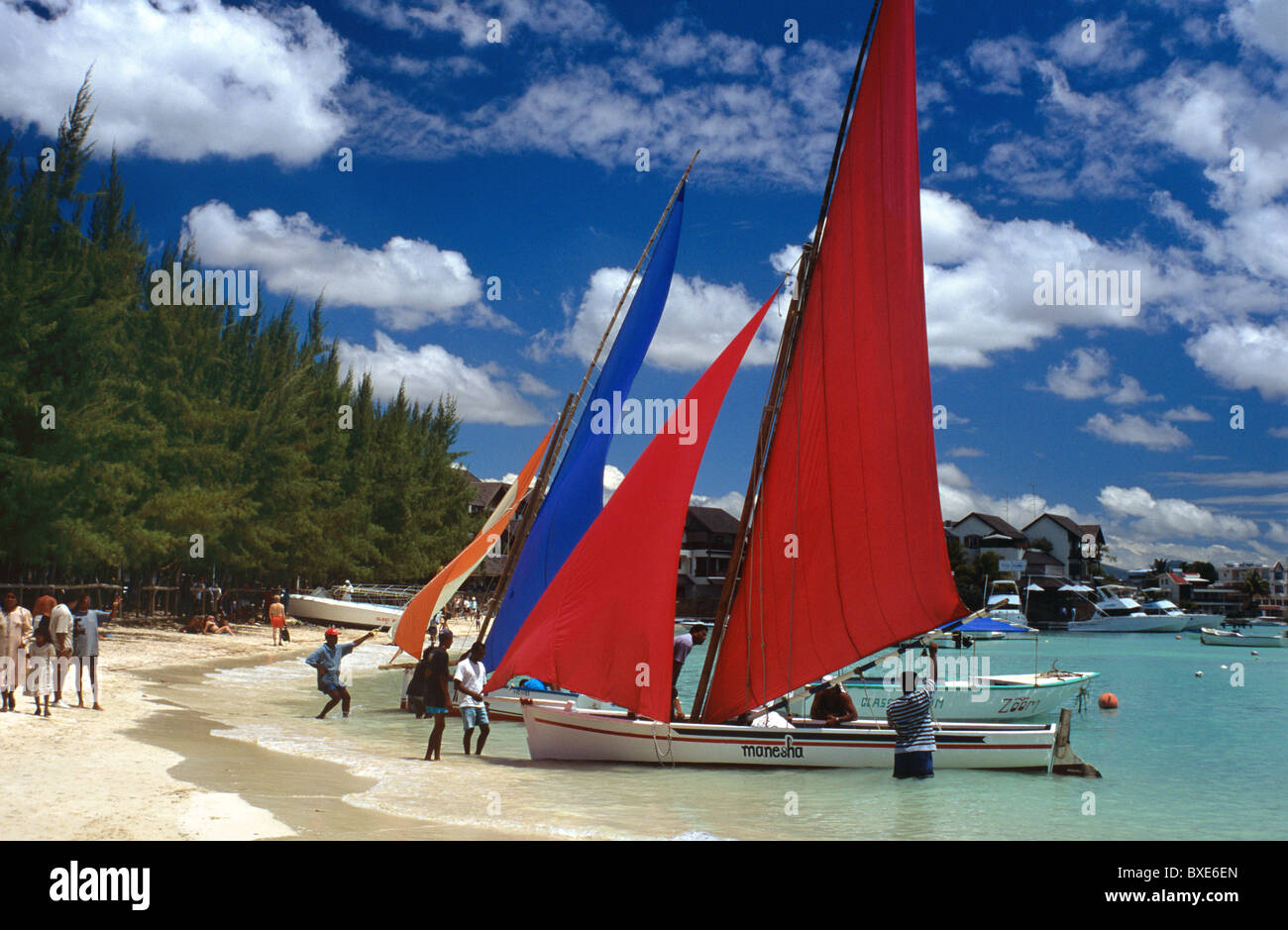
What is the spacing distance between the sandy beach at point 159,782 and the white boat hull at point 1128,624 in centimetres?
10520

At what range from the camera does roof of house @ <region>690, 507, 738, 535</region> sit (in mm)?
105875

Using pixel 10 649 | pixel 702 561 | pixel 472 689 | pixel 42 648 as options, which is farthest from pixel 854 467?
pixel 702 561

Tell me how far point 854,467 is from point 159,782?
1036 centimetres

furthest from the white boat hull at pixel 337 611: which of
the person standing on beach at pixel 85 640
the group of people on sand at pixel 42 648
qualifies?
the group of people on sand at pixel 42 648

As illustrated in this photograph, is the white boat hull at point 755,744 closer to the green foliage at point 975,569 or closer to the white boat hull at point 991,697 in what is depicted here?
the white boat hull at point 991,697

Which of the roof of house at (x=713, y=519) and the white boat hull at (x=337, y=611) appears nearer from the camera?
the white boat hull at (x=337, y=611)

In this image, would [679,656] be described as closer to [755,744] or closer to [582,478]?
[755,744]

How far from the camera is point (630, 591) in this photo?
15.4 meters

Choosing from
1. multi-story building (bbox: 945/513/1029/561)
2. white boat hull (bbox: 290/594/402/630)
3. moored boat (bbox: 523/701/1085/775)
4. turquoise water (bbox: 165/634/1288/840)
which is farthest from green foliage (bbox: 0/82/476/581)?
multi-story building (bbox: 945/513/1029/561)

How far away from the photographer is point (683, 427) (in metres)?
15.8

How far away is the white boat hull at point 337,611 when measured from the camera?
54031mm
